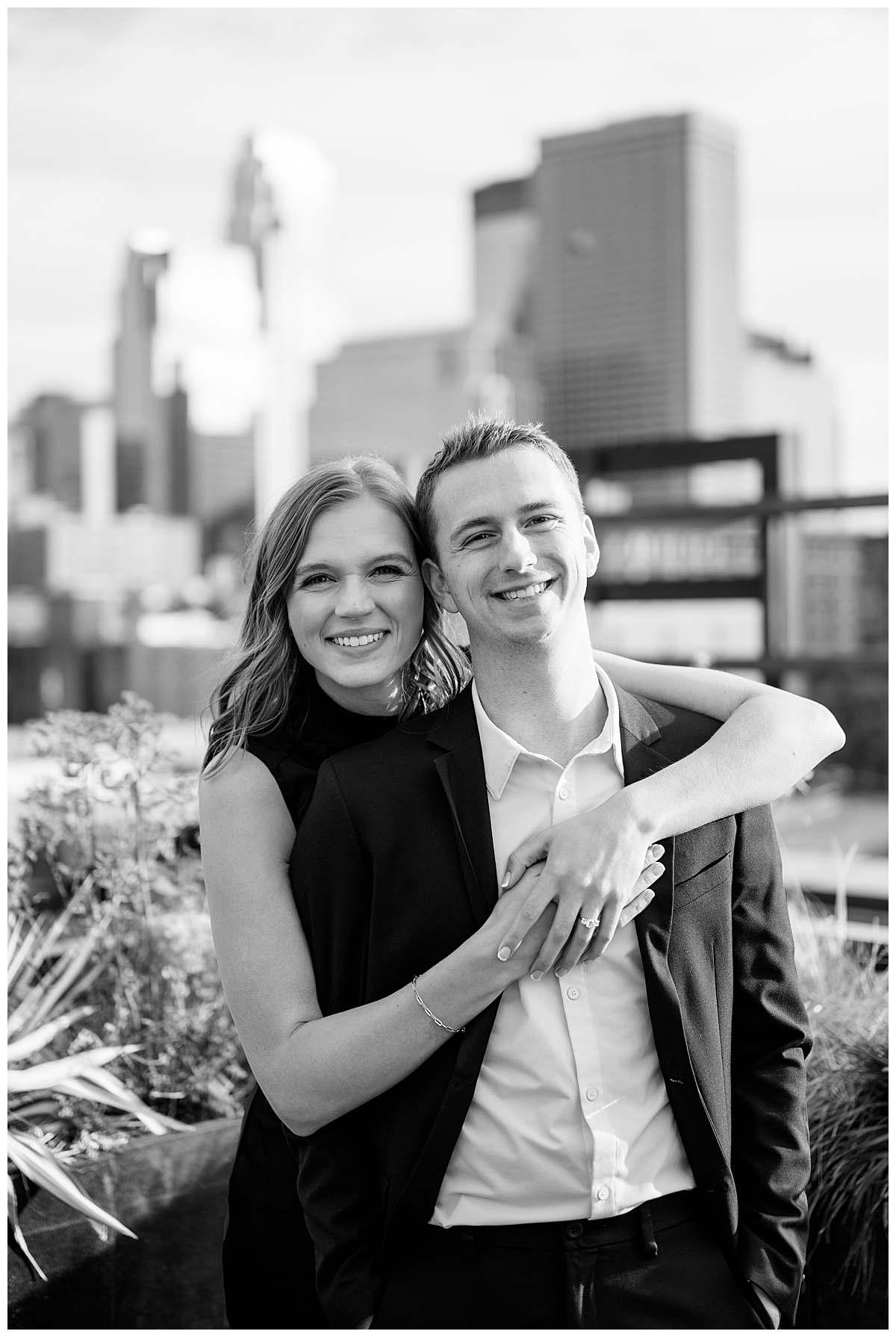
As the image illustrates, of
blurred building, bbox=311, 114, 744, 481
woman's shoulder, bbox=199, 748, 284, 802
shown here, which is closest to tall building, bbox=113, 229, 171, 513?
blurred building, bbox=311, 114, 744, 481

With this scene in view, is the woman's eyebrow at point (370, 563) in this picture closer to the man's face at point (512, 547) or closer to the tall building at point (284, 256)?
the man's face at point (512, 547)

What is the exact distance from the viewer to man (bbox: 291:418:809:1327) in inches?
65.6

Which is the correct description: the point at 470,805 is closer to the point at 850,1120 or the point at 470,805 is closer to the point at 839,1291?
the point at 850,1120

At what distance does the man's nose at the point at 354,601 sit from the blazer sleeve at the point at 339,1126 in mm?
296

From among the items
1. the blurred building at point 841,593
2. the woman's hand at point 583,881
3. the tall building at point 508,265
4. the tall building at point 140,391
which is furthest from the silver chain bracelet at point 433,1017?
the tall building at point 508,265

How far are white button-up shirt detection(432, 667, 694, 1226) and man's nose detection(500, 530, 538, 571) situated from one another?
0.52m

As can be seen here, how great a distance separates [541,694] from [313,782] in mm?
405

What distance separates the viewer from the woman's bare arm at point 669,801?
1642mm

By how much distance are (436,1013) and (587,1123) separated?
25 cm

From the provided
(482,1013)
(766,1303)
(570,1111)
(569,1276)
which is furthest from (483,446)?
(766,1303)

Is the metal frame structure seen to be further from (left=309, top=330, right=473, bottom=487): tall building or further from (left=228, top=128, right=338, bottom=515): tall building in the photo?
(left=309, top=330, right=473, bottom=487): tall building

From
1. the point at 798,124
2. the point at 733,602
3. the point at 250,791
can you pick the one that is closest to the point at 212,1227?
the point at 250,791

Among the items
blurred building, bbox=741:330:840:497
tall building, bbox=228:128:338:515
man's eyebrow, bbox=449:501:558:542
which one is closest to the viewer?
man's eyebrow, bbox=449:501:558:542

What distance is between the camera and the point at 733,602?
25.1ft
